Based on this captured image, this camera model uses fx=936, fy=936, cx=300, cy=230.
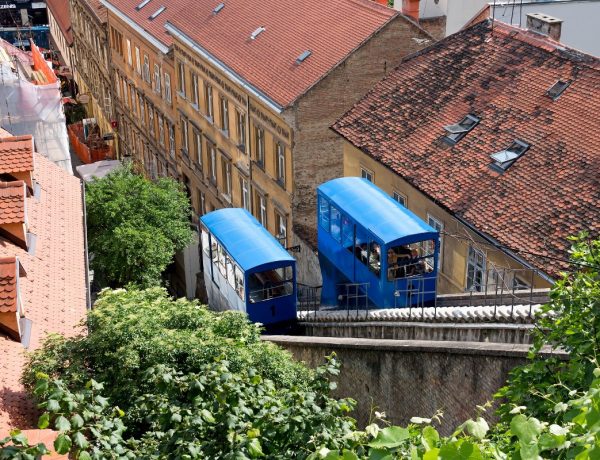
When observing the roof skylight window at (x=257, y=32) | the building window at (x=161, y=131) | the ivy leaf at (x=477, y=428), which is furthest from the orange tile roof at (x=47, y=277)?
the building window at (x=161, y=131)

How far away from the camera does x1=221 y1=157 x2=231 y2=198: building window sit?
3803 centimetres

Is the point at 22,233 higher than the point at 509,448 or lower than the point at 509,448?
lower

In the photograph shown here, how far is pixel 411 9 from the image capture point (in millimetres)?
32469

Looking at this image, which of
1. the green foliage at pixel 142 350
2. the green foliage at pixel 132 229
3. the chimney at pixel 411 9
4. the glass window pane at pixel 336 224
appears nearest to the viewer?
the green foliage at pixel 142 350

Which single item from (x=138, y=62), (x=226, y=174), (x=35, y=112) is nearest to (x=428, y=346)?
(x=226, y=174)

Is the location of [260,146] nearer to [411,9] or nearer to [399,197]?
[411,9]

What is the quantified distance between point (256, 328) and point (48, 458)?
6.68m

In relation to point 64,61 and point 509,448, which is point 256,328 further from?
point 64,61

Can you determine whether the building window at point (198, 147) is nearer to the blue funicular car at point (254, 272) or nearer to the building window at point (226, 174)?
the building window at point (226, 174)

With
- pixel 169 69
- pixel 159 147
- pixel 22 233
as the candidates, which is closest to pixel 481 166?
pixel 22 233

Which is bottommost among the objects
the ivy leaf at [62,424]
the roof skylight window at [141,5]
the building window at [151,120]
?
the building window at [151,120]

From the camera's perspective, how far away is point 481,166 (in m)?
24.6

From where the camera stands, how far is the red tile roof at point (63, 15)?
66.8 meters

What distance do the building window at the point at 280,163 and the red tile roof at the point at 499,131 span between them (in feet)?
12.8
